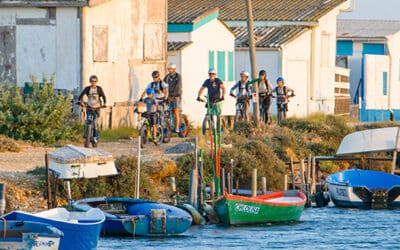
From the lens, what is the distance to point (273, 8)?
5350 cm

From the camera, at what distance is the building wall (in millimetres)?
36997

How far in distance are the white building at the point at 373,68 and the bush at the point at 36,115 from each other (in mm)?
23371

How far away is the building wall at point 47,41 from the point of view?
121 feet

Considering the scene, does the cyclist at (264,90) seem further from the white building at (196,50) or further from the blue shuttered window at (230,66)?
the blue shuttered window at (230,66)

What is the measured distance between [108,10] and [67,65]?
231cm

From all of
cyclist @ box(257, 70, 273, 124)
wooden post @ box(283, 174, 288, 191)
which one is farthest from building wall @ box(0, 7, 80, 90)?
wooden post @ box(283, 174, 288, 191)

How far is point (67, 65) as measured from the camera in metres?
37.2

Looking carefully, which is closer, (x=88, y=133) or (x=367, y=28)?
(x=88, y=133)

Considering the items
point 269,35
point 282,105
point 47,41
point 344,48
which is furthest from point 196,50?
point 344,48

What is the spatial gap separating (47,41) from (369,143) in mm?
8873

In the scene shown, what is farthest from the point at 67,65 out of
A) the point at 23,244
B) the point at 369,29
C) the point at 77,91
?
the point at 369,29

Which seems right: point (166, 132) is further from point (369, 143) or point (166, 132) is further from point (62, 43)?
point (369, 143)

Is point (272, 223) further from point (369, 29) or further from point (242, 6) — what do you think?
point (369, 29)

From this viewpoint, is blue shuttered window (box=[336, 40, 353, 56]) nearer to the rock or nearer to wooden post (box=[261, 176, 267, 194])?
the rock
